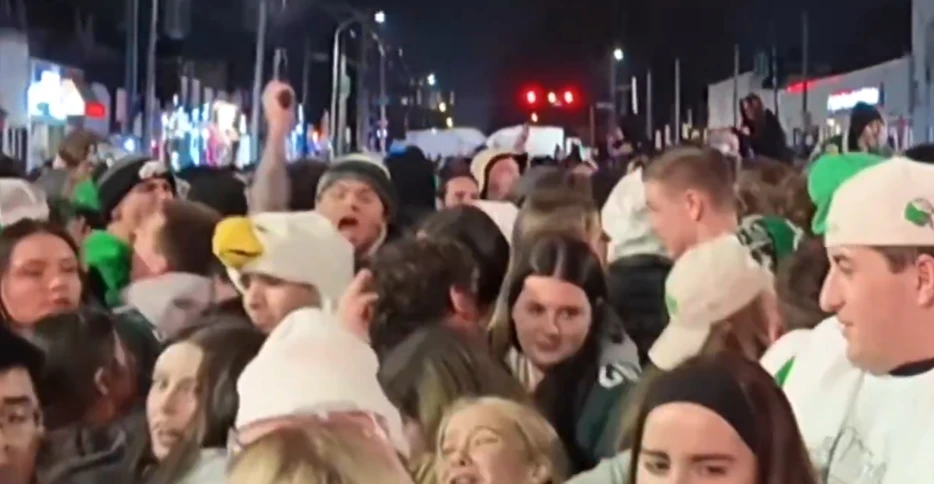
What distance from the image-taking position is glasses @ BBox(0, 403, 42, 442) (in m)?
3.83

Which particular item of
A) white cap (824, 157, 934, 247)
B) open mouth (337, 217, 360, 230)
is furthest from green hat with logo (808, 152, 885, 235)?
open mouth (337, 217, 360, 230)

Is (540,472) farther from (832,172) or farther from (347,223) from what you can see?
(347,223)

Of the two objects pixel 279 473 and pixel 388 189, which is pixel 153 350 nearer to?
pixel 388 189

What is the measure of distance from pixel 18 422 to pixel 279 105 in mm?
4395

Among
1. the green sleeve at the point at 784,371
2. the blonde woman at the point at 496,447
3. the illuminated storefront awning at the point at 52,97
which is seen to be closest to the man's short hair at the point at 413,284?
the blonde woman at the point at 496,447

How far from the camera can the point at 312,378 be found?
370 centimetres

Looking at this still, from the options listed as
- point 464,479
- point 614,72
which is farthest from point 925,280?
point 614,72

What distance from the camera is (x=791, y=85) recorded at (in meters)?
47.9

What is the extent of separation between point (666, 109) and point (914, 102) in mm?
39107

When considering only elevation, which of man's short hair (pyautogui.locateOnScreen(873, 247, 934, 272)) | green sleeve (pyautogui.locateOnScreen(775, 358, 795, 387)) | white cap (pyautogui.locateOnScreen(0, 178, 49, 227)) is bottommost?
green sleeve (pyautogui.locateOnScreen(775, 358, 795, 387))

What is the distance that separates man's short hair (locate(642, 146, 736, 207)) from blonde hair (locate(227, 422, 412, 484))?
3.25 metres

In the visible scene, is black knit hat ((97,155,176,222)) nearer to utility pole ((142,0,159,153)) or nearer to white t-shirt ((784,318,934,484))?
white t-shirt ((784,318,934,484))

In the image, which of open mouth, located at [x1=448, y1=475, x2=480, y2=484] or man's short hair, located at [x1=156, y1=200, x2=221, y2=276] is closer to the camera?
open mouth, located at [x1=448, y1=475, x2=480, y2=484]

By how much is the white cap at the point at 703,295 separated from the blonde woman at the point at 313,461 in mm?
1582
